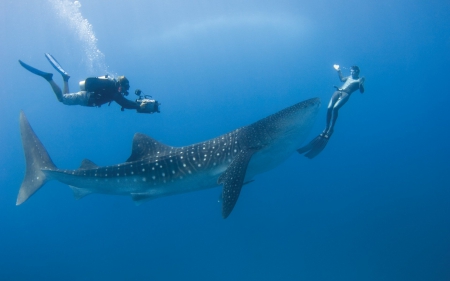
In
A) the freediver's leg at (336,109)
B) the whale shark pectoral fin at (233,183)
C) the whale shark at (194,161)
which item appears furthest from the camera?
the freediver's leg at (336,109)

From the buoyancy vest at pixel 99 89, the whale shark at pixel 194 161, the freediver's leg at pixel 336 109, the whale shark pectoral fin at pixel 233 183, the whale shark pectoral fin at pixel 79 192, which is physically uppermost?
the freediver's leg at pixel 336 109

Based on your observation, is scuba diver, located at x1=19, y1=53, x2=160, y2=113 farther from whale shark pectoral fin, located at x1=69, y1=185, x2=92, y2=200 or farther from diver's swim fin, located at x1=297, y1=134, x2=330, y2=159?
diver's swim fin, located at x1=297, y1=134, x2=330, y2=159

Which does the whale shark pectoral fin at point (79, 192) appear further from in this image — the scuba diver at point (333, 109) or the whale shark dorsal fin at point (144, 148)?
the scuba diver at point (333, 109)

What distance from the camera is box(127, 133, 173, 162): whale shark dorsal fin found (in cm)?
762

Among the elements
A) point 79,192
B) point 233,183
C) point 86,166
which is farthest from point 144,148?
point 233,183

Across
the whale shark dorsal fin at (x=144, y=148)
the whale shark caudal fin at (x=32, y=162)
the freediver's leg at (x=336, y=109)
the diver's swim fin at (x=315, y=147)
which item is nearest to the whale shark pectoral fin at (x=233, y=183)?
the whale shark dorsal fin at (x=144, y=148)

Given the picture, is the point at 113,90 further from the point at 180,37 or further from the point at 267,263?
the point at 180,37

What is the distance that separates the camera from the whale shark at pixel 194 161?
6.81 m

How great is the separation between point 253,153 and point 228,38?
178 ft

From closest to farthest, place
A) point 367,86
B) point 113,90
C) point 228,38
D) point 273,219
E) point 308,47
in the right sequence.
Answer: point 113,90 < point 273,219 < point 228,38 < point 308,47 < point 367,86

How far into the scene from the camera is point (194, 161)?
7.00m

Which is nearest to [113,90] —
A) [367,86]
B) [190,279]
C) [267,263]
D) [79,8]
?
[190,279]

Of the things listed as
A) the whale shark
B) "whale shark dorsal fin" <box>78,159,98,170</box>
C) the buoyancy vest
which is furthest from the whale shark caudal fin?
the buoyancy vest

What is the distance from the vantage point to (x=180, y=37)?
2249 inches
